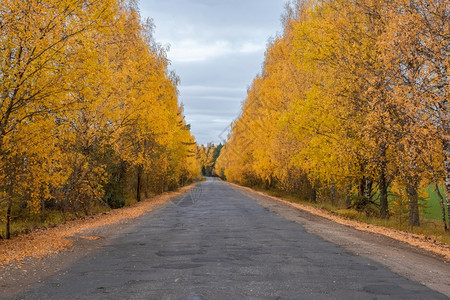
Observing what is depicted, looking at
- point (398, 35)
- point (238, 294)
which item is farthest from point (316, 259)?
point (398, 35)

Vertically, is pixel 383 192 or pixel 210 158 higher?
pixel 210 158

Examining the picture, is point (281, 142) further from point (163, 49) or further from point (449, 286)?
point (449, 286)

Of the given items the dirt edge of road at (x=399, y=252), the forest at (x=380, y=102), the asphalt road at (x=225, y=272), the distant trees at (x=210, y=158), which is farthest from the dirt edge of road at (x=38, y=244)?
the distant trees at (x=210, y=158)

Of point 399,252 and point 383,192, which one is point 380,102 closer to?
point 383,192

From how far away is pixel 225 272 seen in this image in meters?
6.53

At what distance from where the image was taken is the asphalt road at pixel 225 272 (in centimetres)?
539

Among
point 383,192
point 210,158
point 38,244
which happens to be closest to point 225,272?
point 38,244

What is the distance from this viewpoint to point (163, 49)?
2672cm

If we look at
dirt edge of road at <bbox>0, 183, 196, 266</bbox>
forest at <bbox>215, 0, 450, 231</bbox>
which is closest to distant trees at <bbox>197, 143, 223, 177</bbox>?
forest at <bbox>215, 0, 450, 231</bbox>

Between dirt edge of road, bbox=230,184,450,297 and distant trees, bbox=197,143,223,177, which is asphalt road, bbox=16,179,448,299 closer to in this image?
dirt edge of road, bbox=230,184,450,297

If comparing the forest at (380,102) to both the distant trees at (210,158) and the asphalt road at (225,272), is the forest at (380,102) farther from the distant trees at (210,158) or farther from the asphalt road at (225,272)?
the distant trees at (210,158)

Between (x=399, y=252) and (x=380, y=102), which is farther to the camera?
(x=380, y=102)

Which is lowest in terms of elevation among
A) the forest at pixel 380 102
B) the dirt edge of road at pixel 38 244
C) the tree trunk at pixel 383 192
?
the dirt edge of road at pixel 38 244

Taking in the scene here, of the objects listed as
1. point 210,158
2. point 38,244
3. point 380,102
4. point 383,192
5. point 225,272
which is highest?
point 210,158
